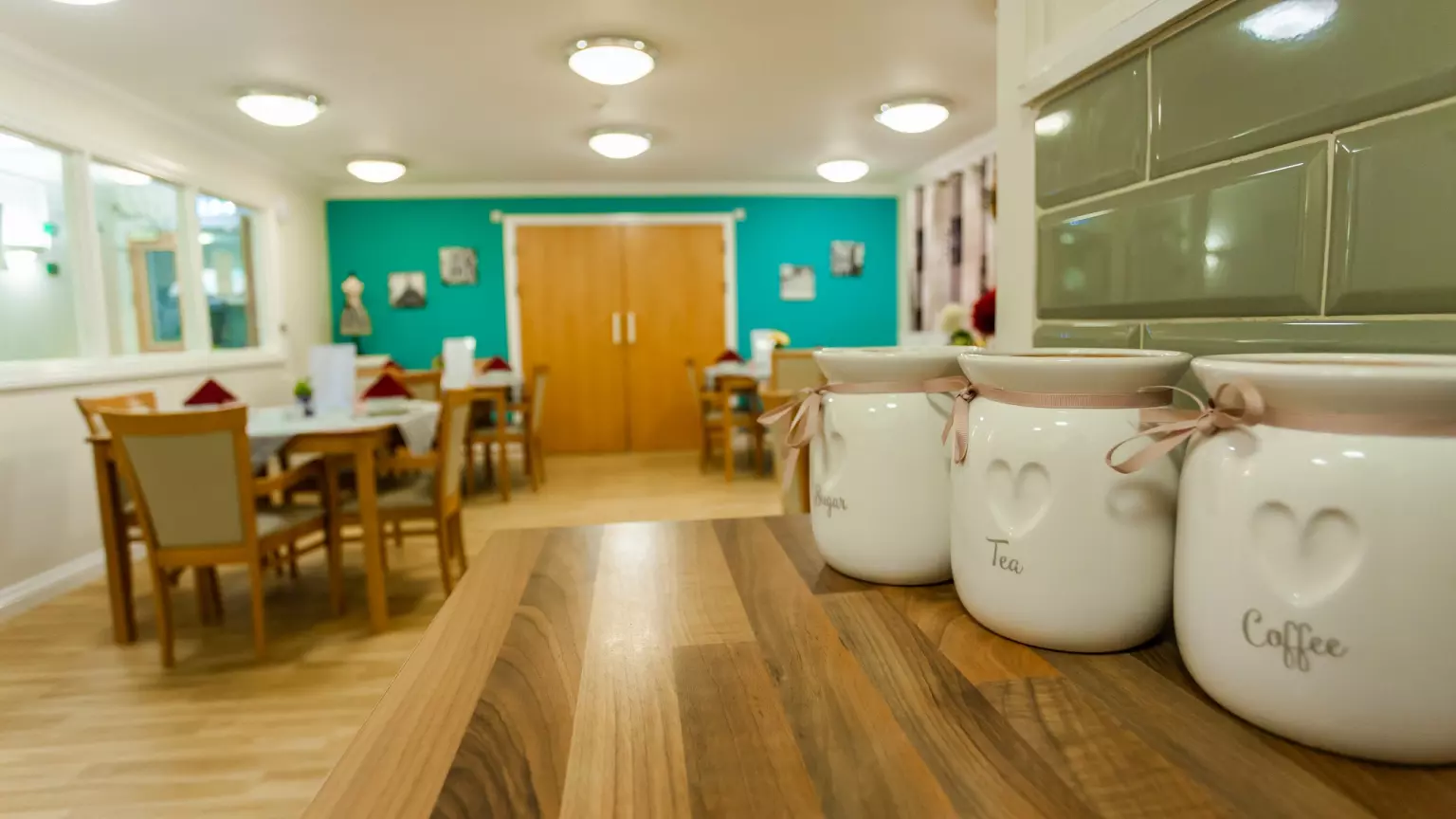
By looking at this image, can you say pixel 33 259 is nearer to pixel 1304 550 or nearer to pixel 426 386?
pixel 426 386

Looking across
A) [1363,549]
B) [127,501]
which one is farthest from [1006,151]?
[127,501]

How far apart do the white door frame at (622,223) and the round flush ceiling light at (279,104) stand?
2.53 metres

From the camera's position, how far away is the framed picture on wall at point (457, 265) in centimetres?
636

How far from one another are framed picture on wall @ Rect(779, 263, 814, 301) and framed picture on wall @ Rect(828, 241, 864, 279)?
0.71ft

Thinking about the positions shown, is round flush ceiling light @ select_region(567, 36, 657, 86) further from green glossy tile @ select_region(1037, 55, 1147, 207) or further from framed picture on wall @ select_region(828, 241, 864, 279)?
framed picture on wall @ select_region(828, 241, 864, 279)

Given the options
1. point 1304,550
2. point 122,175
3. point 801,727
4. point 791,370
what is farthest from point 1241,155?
point 122,175

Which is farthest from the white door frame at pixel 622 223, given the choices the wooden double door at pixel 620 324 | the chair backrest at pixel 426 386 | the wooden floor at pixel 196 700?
the wooden floor at pixel 196 700

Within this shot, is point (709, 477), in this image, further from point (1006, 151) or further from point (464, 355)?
point (1006, 151)

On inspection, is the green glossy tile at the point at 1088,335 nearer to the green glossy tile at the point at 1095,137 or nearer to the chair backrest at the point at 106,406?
the green glossy tile at the point at 1095,137

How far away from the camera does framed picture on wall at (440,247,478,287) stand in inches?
251

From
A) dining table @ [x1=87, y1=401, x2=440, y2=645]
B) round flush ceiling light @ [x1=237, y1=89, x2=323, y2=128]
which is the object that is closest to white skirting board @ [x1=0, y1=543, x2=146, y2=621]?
dining table @ [x1=87, y1=401, x2=440, y2=645]

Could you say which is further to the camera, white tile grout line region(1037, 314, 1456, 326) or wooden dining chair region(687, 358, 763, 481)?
wooden dining chair region(687, 358, 763, 481)

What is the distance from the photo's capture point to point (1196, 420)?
0.46 meters

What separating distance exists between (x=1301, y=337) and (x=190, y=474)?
9.17 ft
